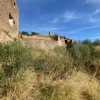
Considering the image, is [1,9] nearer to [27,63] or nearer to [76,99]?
[27,63]

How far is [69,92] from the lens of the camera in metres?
5.11

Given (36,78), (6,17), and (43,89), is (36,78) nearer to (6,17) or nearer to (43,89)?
(43,89)

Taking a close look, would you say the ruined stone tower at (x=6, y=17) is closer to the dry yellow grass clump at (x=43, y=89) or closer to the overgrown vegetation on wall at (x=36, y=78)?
the overgrown vegetation on wall at (x=36, y=78)

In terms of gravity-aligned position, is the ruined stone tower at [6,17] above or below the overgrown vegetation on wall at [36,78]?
above

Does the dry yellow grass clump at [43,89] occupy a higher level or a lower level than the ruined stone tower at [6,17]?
lower

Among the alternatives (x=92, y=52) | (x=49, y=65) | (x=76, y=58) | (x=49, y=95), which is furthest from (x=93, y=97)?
(x=92, y=52)

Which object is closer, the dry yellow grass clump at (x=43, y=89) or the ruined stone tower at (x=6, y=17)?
the dry yellow grass clump at (x=43, y=89)

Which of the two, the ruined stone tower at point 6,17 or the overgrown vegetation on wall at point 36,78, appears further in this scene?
the ruined stone tower at point 6,17

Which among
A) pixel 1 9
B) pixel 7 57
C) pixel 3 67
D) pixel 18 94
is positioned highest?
pixel 1 9

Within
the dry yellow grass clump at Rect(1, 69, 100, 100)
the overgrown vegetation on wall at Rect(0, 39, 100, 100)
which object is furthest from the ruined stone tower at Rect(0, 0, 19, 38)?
the dry yellow grass clump at Rect(1, 69, 100, 100)

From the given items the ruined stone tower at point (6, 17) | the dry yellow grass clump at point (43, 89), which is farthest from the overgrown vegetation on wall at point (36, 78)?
the ruined stone tower at point (6, 17)

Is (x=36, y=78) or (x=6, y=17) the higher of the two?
(x=6, y=17)

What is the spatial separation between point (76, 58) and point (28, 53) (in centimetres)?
434

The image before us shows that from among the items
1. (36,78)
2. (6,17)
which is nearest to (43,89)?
(36,78)
